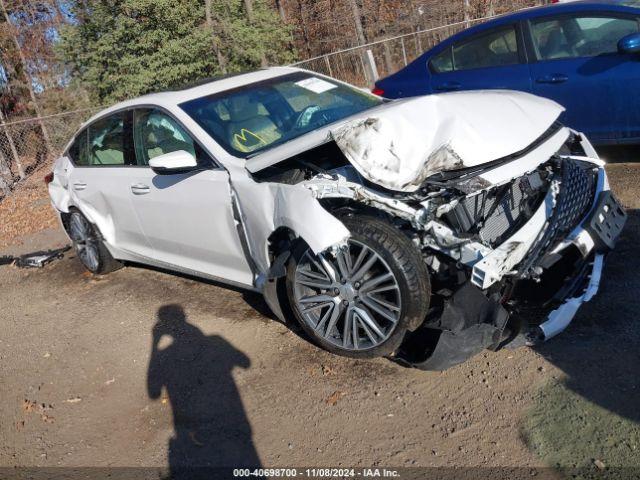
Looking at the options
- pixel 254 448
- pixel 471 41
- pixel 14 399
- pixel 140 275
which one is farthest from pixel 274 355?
pixel 471 41

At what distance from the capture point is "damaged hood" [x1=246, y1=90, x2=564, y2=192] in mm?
3262

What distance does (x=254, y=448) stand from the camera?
124 inches

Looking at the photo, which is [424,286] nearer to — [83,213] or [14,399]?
[14,399]

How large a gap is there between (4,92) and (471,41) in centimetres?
1548

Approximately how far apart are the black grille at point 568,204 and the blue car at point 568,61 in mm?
2006

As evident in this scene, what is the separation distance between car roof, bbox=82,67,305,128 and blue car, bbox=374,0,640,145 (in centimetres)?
223

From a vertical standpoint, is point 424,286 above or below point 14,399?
above

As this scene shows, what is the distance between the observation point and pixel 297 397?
3516 mm

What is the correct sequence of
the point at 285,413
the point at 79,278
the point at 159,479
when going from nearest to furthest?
1. the point at 159,479
2. the point at 285,413
3. the point at 79,278

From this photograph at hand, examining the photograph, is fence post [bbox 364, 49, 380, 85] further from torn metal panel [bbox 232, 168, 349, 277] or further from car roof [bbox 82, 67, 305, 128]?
torn metal panel [bbox 232, 168, 349, 277]

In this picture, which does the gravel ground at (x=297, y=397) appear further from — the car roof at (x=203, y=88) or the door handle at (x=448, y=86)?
the door handle at (x=448, y=86)

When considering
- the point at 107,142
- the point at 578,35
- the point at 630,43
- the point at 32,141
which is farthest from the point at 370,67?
the point at 107,142

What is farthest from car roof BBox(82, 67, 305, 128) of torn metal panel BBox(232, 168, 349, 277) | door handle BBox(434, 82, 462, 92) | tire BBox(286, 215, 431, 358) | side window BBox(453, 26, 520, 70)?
side window BBox(453, 26, 520, 70)

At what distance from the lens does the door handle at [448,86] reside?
653 centimetres
